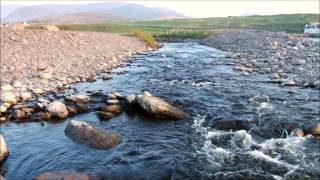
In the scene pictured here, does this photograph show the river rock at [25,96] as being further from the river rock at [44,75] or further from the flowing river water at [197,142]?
A: the river rock at [44,75]

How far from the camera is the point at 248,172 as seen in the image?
36.4ft

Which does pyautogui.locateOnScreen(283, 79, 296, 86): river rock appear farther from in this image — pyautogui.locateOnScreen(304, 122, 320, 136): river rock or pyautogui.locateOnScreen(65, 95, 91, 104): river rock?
pyautogui.locateOnScreen(65, 95, 91, 104): river rock

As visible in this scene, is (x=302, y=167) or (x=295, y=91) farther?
(x=295, y=91)

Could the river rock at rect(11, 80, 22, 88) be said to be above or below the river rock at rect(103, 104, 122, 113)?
above

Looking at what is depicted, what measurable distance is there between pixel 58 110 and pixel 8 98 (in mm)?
2861

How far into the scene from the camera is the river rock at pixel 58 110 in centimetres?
1622

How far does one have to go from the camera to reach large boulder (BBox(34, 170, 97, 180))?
33.7 ft

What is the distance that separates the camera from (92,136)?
13312 mm

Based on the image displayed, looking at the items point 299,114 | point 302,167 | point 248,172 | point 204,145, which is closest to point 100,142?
point 204,145

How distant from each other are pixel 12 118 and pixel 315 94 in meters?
14.3

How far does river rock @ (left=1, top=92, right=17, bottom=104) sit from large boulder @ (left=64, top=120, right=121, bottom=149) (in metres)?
4.82

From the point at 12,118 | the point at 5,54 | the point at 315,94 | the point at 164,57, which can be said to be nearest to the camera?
the point at 12,118

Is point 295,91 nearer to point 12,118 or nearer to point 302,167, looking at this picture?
point 302,167

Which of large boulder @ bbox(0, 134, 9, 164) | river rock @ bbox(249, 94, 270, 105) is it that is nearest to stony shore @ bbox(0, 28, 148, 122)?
large boulder @ bbox(0, 134, 9, 164)
